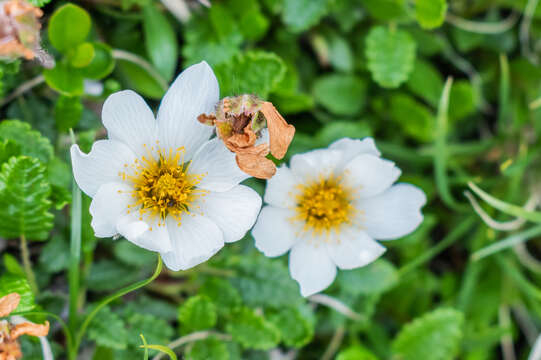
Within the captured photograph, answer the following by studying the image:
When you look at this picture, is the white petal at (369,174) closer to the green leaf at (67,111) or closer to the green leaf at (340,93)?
the green leaf at (340,93)

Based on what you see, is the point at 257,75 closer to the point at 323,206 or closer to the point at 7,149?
the point at 323,206

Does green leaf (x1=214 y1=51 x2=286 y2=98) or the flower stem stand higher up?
green leaf (x1=214 y1=51 x2=286 y2=98)

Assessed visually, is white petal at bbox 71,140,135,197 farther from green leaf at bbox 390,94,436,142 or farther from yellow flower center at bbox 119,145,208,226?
green leaf at bbox 390,94,436,142

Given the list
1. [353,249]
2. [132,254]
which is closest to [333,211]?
[353,249]

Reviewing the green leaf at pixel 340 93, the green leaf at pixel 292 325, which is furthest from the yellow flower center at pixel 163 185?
the green leaf at pixel 340 93

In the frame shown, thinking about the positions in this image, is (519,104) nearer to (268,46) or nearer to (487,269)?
(487,269)

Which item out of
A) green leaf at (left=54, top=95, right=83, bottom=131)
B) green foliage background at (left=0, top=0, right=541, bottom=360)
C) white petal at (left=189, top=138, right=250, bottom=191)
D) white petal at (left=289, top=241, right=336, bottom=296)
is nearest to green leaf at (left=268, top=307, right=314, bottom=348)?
green foliage background at (left=0, top=0, right=541, bottom=360)

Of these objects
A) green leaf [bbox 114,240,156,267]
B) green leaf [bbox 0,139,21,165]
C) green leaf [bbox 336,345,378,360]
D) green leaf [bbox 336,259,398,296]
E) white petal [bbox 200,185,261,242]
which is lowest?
green leaf [bbox 336,345,378,360]
